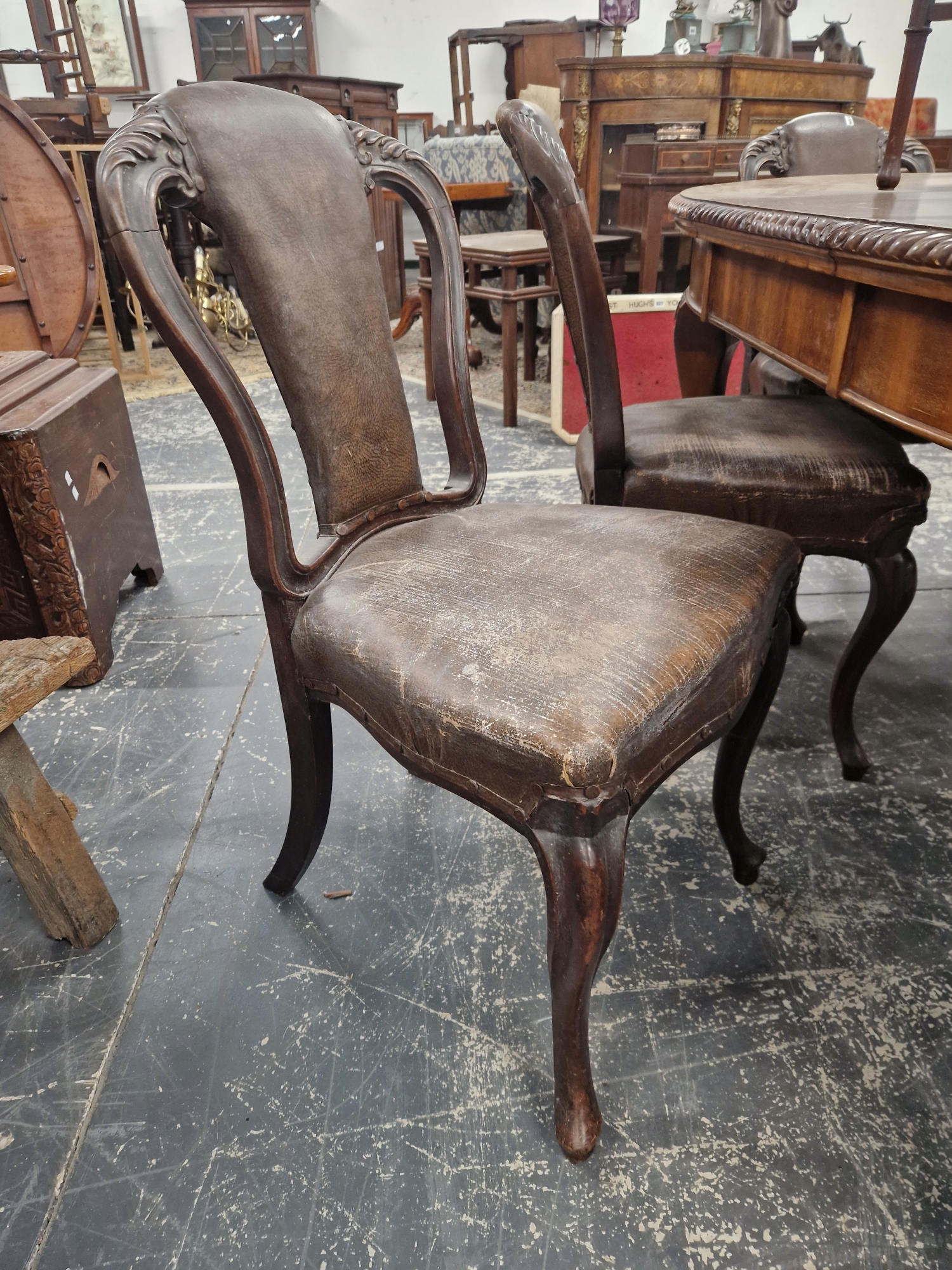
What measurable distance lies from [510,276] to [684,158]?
3.51 feet

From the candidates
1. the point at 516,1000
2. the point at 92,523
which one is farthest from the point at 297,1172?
the point at 92,523

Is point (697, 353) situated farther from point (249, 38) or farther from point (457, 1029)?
point (249, 38)

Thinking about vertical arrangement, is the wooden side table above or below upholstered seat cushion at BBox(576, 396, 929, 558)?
above

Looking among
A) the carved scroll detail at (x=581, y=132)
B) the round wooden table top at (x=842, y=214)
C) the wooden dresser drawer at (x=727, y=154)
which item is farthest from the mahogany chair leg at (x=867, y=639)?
the carved scroll detail at (x=581, y=132)

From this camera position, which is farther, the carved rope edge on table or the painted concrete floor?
the painted concrete floor

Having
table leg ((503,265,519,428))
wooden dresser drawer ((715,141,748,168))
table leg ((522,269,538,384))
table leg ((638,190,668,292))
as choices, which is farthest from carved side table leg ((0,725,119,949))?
wooden dresser drawer ((715,141,748,168))

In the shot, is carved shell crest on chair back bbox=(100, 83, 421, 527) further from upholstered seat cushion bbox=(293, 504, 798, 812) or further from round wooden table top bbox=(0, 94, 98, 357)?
round wooden table top bbox=(0, 94, 98, 357)

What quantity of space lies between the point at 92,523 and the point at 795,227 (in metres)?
1.49

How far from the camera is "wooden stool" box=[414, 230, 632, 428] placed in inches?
119

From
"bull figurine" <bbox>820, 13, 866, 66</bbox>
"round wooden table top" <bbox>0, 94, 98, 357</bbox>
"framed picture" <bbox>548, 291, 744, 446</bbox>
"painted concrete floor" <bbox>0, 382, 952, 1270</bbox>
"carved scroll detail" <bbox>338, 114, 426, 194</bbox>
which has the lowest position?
"painted concrete floor" <bbox>0, 382, 952, 1270</bbox>

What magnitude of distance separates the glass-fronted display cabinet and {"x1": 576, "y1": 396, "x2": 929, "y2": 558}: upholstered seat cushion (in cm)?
640

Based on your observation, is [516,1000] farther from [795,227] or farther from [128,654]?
[128,654]

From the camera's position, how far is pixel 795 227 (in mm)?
936

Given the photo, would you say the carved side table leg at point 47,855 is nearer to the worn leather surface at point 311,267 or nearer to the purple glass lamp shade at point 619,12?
the worn leather surface at point 311,267
